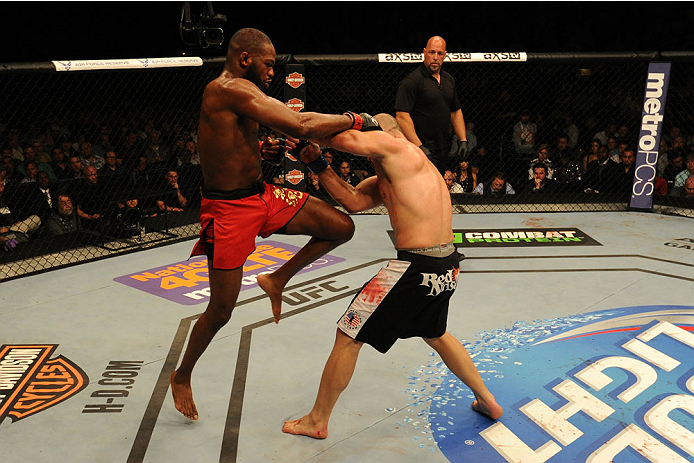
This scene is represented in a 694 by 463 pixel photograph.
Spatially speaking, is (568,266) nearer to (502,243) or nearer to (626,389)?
(502,243)

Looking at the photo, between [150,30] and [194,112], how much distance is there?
3.05m

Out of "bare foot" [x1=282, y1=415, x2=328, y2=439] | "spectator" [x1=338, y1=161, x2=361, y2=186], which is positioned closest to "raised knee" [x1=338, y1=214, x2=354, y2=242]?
"bare foot" [x1=282, y1=415, x2=328, y2=439]

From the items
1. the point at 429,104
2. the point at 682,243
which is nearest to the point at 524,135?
the point at 682,243

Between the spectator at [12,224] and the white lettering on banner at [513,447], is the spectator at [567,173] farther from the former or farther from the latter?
the spectator at [12,224]

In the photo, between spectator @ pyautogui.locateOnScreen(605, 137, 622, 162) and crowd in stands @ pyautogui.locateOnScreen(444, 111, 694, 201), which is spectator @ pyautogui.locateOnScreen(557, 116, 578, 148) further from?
spectator @ pyautogui.locateOnScreen(605, 137, 622, 162)

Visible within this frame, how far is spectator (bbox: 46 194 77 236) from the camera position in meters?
5.46

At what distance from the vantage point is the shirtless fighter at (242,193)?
250 centimetres

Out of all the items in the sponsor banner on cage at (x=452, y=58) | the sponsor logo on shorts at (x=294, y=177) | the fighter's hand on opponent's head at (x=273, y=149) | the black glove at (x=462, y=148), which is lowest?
the sponsor logo on shorts at (x=294, y=177)

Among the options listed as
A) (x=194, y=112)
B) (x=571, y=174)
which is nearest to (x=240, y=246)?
(x=194, y=112)

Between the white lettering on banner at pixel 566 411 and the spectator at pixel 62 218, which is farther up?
the spectator at pixel 62 218

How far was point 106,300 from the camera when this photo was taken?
4.28m

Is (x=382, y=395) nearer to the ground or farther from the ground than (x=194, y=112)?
nearer to the ground

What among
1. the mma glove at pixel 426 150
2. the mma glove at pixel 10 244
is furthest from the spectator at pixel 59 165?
the mma glove at pixel 426 150

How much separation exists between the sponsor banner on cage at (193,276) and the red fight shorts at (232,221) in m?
1.57
